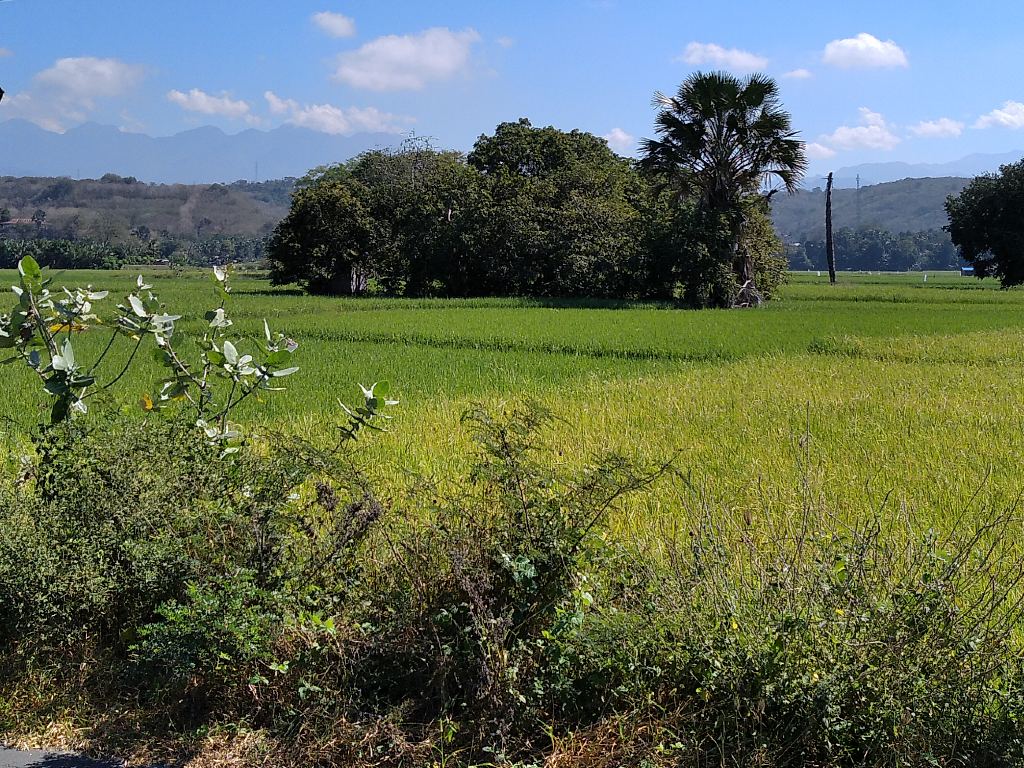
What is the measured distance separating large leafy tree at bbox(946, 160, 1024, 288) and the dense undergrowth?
39.1 meters

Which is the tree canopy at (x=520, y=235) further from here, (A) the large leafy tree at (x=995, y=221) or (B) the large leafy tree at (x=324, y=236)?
(A) the large leafy tree at (x=995, y=221)

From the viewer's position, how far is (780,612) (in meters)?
2.81

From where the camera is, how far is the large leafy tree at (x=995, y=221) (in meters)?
36.8

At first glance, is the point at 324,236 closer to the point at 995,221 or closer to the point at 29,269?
the point at 995,221

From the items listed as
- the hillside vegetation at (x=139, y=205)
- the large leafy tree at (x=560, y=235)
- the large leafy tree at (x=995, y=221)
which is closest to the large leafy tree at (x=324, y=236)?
the large leafy tree at (x=560, y=235)

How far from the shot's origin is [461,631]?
2.82 meters

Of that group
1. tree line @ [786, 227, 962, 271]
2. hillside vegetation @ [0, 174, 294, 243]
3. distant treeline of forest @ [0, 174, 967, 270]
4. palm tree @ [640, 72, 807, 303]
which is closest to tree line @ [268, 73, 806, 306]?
palm tree @ [640, 72, 807, 303]

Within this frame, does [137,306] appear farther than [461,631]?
Yes

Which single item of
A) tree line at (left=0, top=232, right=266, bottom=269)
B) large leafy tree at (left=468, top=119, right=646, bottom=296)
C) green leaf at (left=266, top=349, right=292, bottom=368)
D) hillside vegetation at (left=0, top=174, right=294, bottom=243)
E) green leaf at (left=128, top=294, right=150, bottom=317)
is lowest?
green leaf at (left=266, top=349, right=292, bottom=368)

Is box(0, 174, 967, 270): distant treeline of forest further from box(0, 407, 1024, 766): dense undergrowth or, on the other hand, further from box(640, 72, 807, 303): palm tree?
box(0, 407, 1024, 766): dense undergrowth

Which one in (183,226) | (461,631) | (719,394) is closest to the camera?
(461,631)

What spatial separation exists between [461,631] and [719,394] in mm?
7743

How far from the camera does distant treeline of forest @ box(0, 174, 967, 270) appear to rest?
3295 inches

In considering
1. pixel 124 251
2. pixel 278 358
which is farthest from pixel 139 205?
pixel 278 358
